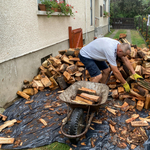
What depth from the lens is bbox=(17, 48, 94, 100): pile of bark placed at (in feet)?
14.3

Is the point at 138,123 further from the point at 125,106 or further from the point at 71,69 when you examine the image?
the point at 71,69

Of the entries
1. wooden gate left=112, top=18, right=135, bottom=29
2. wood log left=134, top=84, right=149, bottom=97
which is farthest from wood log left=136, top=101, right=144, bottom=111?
wooden gate left=112, top=18, right=135, bottom=29

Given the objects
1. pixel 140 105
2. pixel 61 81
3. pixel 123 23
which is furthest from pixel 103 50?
pixel 123 23

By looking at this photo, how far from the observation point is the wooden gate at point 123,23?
79.9 ft

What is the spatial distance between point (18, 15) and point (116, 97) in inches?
131

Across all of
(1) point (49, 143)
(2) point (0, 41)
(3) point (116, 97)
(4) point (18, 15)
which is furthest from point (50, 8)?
(1) point (49, 143)

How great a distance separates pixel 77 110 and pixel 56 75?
2.31 meters

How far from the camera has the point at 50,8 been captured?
Answer: 519 cm

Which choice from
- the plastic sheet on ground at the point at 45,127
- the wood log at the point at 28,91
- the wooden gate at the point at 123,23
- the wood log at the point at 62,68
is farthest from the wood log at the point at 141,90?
the wooden gate at the point at 123,23

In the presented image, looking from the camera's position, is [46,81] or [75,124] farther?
[46,81]

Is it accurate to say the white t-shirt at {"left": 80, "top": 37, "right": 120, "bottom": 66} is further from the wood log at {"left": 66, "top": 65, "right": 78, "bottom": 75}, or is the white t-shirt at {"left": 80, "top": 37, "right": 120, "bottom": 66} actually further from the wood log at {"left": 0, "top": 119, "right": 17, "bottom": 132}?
the wood log at {"left": 0, "top": 119, "right": 17, "bottom": 132}

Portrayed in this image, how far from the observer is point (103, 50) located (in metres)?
3.30

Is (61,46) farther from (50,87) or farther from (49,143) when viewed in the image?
(49,143)

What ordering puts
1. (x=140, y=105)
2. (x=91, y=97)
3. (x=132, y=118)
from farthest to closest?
(x=140, y=105), (x=132, y=118), (x=91, y=97)
